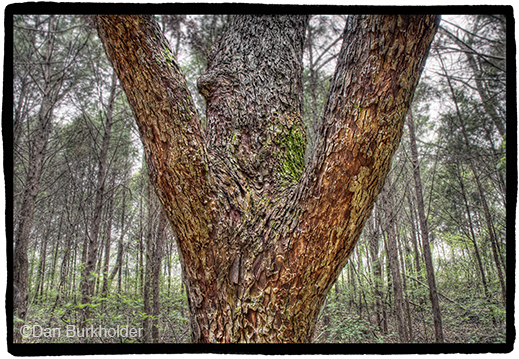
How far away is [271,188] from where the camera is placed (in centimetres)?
117

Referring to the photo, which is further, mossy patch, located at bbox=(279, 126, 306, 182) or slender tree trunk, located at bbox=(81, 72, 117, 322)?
slender tree trunk, located at bbox=(81, 72, 117, 322)

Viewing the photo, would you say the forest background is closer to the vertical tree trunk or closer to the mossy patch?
the vertical tree trunk

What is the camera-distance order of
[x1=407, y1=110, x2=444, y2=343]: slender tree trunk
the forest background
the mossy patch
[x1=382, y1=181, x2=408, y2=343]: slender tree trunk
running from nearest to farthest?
the mossy patch → the forest background → [x1=407, y1=110, x2=444, y2=343]: slender tree trunk → [x1=382, y1=181, x2=408, y2=343]: slender tree trunk

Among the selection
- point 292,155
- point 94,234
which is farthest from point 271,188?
point 94,234

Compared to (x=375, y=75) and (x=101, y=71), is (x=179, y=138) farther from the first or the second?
(x=101, y=71)

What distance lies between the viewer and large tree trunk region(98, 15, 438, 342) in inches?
31.7

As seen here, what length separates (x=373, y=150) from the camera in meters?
0.80

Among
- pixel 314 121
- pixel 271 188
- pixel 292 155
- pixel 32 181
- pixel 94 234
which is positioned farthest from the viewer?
pixel 314 121

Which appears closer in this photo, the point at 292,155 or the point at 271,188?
the point at 271,188

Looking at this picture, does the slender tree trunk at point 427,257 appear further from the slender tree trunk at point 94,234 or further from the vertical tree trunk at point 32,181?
the vertical tree trunk at point 32,181

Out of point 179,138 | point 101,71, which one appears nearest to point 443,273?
point 179,138

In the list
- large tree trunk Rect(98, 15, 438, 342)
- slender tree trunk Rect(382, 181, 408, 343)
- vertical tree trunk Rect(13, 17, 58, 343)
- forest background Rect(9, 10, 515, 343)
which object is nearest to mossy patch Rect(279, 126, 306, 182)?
large tree trunk Rect(98, 15, 438, 342)

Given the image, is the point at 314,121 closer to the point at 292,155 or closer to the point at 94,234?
the point at 292,155

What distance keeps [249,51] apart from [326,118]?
0.87 m
